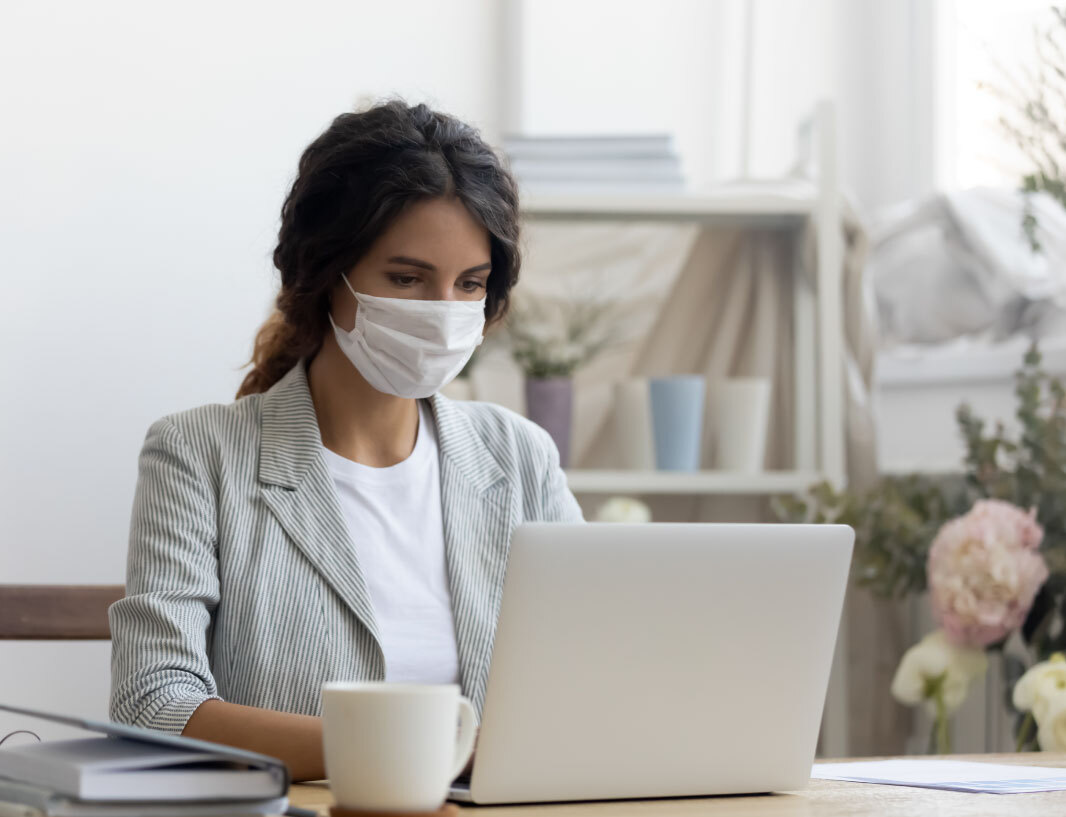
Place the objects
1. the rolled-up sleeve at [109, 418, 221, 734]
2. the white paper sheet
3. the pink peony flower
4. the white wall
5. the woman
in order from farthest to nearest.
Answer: the white wall, the pink peony flower, the woman, the rolled-up sleeve at [109, 418, 221, 734], the white paper sheet

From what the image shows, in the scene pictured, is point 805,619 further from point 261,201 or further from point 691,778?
point 261,201

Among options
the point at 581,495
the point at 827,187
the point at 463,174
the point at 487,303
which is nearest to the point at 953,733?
the point at 581,495

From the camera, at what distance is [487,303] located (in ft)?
4.84

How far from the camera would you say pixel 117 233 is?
188 centimetres

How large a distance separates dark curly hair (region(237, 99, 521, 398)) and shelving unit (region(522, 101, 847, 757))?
2.08 ft

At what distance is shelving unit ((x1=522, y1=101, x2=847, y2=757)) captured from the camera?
80.9 inches

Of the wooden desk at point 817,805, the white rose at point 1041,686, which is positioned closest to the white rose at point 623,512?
the white rose at point 1041,686

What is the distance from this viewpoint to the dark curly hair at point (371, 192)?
1.32 meters

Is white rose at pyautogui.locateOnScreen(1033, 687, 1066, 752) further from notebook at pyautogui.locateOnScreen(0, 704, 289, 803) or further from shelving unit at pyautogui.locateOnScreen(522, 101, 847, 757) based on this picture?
notebook at pyautogui.locateOnScreen(0, 704, 289, 803)

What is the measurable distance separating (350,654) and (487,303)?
0.43 metres

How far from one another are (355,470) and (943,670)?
80cm

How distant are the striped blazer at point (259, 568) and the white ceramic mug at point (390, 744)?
47cm

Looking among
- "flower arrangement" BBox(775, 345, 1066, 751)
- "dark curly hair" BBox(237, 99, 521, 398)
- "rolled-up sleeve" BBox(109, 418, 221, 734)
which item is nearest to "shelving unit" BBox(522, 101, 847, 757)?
"flower arrangement" BBox(775, 345, 1066, 751)

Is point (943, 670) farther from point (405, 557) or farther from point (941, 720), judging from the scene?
point (405, 557)
